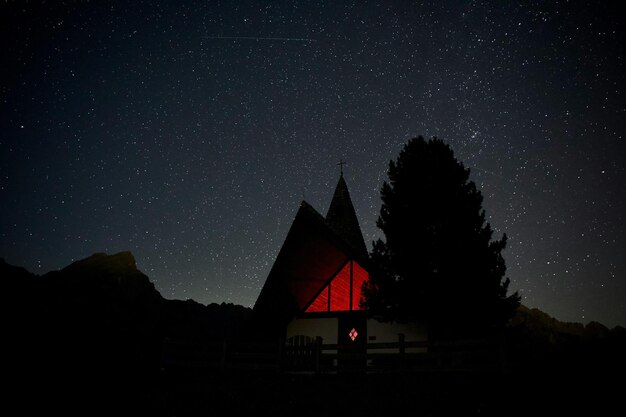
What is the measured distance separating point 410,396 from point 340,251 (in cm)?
949

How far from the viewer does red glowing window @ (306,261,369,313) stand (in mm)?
16562

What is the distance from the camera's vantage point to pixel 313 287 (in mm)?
17125

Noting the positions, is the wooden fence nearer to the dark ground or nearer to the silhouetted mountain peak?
the dark ground

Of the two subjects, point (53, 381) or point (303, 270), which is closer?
point (53, 381)

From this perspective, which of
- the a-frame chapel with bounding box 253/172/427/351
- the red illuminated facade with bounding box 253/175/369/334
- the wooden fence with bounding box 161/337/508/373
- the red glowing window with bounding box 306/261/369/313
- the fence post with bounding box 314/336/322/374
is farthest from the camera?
the red glowing window with bounding box 306/261/369/313

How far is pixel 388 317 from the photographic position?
12281 millimetres

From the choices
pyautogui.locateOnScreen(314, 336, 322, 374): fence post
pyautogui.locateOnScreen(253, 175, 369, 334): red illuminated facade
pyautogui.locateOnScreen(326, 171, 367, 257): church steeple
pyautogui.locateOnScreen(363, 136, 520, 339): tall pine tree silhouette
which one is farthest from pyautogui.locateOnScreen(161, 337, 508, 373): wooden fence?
pyautogui.locateOnScreen(326, 171, 367, 257): church steeple

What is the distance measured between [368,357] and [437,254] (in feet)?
13.1

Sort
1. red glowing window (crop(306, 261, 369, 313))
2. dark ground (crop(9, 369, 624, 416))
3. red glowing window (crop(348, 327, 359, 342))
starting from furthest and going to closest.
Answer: red glowing window (crop(306, 261, 369, 313)) < red glowing window (crop(348, 327, 359, 342)) < dark ground (crop(9, 369, 624, 416))

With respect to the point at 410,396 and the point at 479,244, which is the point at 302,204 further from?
the point at 410,396

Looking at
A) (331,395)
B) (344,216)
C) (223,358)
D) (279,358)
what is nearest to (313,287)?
(344,216)

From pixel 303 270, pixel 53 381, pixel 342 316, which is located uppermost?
pixel 303 270

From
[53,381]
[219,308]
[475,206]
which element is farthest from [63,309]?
[475,206]

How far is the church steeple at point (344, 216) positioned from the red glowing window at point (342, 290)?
98.4 inches
